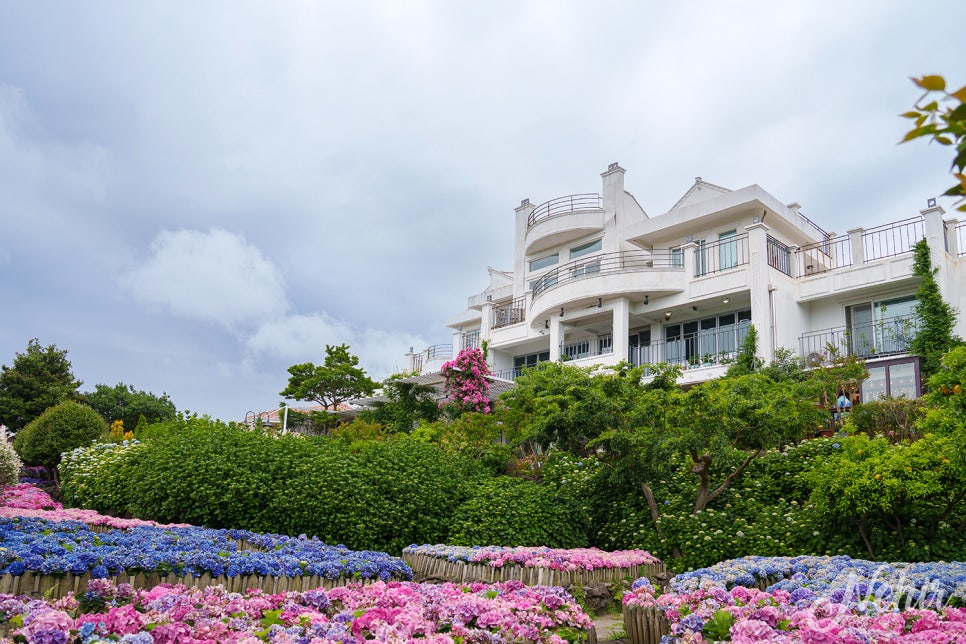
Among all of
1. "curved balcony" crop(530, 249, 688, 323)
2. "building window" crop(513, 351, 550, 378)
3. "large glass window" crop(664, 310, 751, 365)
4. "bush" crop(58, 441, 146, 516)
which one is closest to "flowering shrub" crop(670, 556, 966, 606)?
"bush" crop(58, 441, 146, 516)

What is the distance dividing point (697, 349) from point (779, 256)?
3.55 m

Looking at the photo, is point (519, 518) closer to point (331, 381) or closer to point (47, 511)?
point (47, 511)

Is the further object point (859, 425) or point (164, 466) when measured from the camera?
point (859, 425)

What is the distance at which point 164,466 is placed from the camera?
11.4 metres

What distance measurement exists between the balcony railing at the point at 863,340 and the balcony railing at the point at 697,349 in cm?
182

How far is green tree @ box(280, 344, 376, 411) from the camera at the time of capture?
95.9 feet

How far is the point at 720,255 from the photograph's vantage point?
72.0 feet

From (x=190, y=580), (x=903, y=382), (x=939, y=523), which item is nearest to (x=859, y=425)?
(x=903, y=382)

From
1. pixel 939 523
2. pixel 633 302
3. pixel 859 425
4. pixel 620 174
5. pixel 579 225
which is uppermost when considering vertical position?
pixel 620 174

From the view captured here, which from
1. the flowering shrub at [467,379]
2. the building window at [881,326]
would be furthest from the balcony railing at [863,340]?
the flowering shrub at [467,379]

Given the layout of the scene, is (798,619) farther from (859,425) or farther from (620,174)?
(620,174)

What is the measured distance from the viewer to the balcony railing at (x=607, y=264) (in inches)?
915

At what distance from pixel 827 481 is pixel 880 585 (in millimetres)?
3458

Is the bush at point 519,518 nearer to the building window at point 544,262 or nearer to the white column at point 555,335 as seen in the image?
the white column at point 555,335
